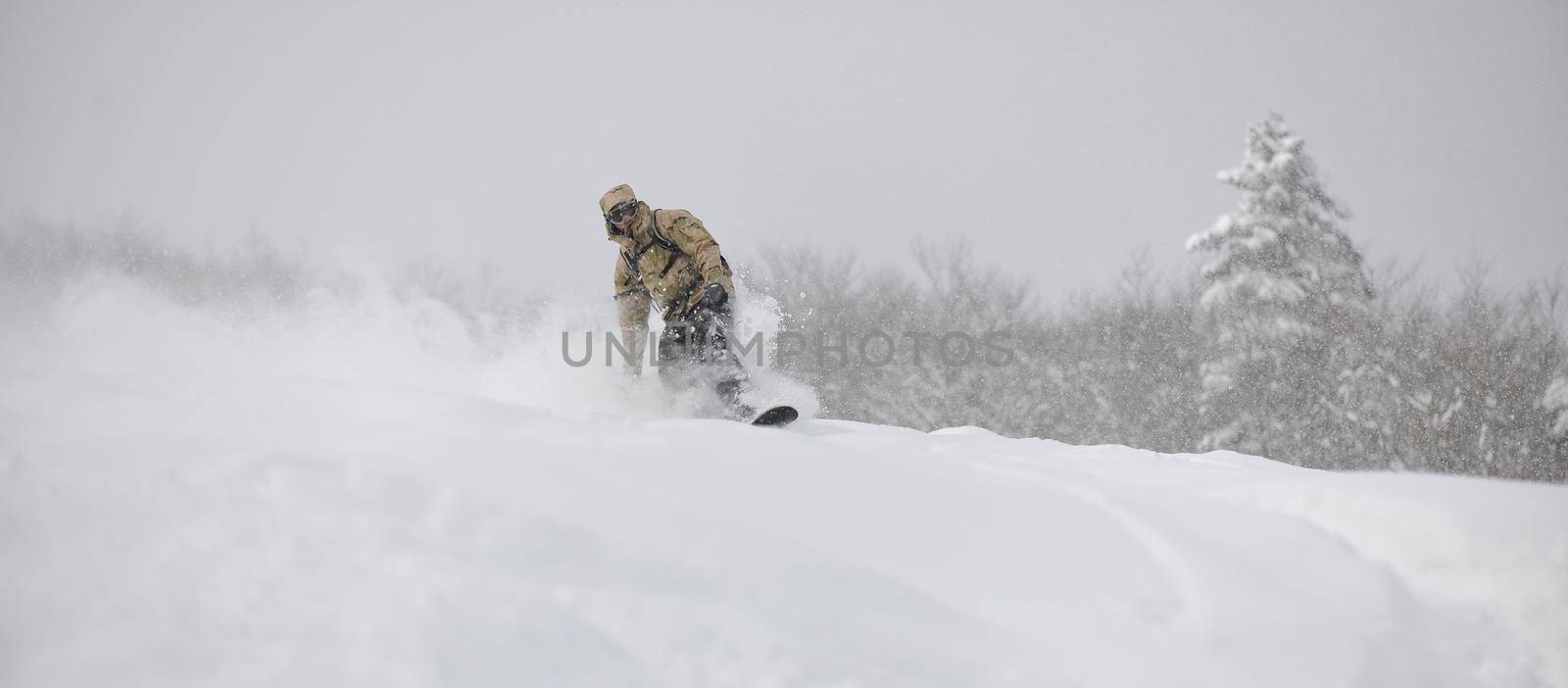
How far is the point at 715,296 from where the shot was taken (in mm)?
6113

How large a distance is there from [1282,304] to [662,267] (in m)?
17.8

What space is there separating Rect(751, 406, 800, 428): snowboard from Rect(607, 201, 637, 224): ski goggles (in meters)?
1.88

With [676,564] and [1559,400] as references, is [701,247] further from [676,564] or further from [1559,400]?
[1559,400]

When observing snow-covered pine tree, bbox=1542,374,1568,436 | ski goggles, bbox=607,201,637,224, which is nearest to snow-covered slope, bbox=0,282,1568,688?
ski goggles, bbox=607,201,637,224

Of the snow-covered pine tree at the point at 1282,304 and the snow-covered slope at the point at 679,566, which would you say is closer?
the snow-covered slope at the point at 679,566

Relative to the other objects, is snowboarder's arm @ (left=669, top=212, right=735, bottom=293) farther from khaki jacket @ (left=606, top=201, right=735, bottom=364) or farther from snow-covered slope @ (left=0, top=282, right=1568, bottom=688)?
snow-covered slope @ (left=0, top=282, right=1568, bottom=688)

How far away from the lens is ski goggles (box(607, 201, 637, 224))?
631cm

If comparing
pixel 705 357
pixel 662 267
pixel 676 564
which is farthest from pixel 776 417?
pixel 676 564

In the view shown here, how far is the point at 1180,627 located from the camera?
2.20m

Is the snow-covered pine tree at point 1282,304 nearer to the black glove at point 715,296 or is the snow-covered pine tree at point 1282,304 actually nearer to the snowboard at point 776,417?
the black glove at point 715,296

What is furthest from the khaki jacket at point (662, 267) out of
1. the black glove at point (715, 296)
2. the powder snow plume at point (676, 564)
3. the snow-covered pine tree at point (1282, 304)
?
the snow-covered pine tree at point (1282, 304)

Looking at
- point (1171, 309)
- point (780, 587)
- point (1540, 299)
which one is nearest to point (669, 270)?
point (780, 587)

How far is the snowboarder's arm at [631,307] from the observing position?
6.77 m

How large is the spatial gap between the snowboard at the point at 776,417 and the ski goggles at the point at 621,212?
1877mm
